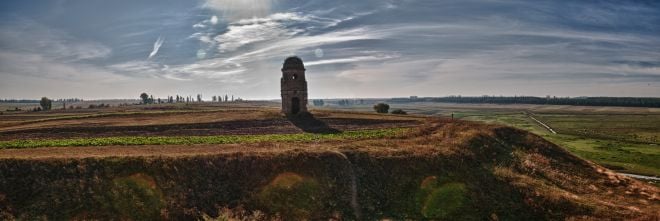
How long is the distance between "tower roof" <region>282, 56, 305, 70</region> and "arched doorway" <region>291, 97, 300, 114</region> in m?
4.14

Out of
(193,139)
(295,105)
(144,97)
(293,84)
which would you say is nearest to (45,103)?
(144,97)

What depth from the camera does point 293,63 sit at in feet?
160

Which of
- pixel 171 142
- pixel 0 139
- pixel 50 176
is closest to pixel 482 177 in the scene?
pixel 171 142

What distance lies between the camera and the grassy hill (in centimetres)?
2186

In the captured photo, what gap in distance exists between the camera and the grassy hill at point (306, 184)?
21.9 m

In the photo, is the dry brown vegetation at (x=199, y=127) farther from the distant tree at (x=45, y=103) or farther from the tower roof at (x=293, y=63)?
the distant tree at (x=45, y=103)

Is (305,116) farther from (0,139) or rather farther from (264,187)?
(0,139)

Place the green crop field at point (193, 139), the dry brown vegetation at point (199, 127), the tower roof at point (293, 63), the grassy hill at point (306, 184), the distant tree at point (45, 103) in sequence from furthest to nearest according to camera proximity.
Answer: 1. the distant tree at point (45, 103)
2. the tower roof at point (293, 63)
3. the dry brown vegetation at point (199, 127)
4. the green crop field at point (193, 139)
5. the grassy hill at point (306, 184)

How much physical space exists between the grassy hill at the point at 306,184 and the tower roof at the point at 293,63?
18512mm

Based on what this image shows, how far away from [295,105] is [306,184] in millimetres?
26084

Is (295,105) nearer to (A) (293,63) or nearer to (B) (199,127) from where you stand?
(A) (293,63)

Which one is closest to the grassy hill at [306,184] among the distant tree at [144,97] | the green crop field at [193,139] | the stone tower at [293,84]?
the green crop field at [193,139]

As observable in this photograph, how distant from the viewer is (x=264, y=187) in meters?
24.1

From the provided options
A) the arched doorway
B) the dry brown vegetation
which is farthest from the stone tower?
the dry brown vegetation
